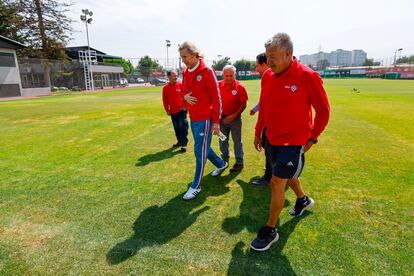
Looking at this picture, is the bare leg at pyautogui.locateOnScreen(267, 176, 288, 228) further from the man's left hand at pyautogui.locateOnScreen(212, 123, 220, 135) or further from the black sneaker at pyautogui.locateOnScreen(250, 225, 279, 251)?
the man's left hand at pyautogui.locateOnScreen(212, 123, 220, 135)

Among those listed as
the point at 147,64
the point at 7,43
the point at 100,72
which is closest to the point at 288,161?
the point at 7,43

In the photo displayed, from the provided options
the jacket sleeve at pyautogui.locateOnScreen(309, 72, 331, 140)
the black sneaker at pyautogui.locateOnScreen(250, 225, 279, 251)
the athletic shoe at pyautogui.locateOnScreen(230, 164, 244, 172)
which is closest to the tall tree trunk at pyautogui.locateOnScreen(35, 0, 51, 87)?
the athletic shoe at pyautogui.locateOnScreen(230, 164, 244, 172)

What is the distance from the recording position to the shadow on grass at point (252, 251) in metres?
2.46

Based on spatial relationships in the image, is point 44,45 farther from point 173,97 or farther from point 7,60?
point 173,97

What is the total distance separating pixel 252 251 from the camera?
2719 millimetres

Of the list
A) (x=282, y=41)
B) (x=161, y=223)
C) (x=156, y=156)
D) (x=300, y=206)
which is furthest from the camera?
(x=156, y=156)

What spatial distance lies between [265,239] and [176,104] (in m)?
4.33

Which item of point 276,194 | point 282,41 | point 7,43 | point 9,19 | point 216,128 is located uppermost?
point 9,19

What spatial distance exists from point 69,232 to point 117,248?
2.34 ft

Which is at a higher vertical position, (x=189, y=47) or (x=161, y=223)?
(x=189, y=47)

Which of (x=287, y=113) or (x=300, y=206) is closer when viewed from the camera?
(x=287, y=113)

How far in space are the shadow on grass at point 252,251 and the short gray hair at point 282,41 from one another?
1933 millimetres

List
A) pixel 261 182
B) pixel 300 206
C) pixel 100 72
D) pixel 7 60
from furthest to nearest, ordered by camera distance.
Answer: pixel 100 72 < pixel 7 60 < pixel 261 182 < pixel 300 206

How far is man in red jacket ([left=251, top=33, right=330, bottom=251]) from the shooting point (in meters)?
2.51
